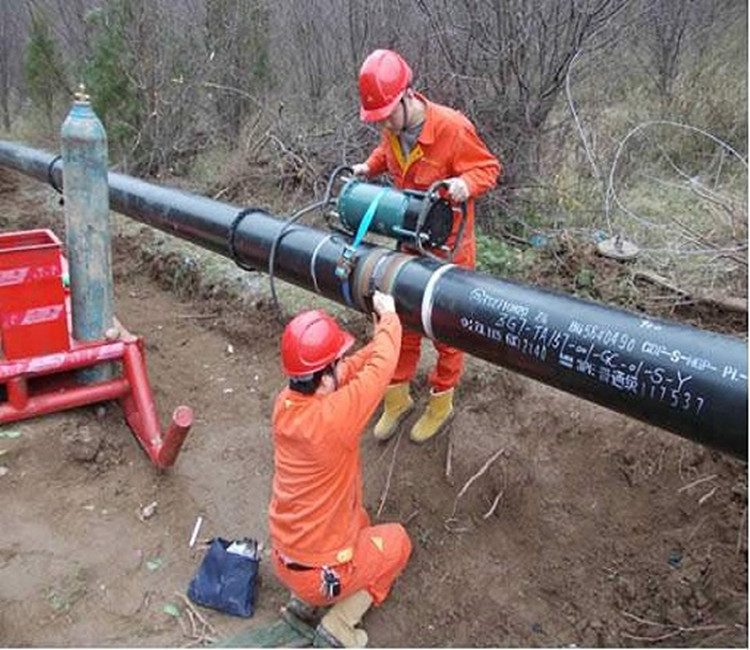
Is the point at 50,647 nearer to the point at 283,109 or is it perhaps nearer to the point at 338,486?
the point at 338,486

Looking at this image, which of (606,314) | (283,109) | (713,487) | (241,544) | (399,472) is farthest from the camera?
(283,109)

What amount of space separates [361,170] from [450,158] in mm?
537

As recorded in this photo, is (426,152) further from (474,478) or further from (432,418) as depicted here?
(474,478)

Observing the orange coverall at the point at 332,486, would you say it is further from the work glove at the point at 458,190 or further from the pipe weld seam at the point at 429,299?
the work glove at the point at 458,190

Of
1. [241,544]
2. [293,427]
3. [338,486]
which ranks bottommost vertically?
[241,544]

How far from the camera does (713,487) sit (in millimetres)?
3490

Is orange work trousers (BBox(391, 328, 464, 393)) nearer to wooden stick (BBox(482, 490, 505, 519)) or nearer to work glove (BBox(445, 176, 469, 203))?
wooden stick (BBox(482, 490, 505, 519))

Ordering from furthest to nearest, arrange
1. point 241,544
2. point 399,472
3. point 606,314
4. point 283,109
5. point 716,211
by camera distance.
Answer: point 283,109
point 716,211
point 399,472
point 241,544
point 606,314

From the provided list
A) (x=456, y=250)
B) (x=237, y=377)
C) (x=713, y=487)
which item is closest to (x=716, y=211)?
(x=713, y=487)

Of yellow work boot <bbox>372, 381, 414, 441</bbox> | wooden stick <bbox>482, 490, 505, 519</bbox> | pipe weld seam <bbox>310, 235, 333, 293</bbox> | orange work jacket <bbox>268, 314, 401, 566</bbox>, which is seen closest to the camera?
orange work jacket <bbox>268, 314, 401, 566</bbox>

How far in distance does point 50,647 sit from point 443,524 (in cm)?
183

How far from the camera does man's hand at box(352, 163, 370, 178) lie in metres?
3.65

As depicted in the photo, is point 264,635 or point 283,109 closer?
point 264,635

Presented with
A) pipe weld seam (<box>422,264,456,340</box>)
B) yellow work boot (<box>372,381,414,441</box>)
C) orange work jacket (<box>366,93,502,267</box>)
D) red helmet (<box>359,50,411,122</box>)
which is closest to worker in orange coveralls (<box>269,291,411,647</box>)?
pipe weld seam (<box>422,264,456,340</box>)
